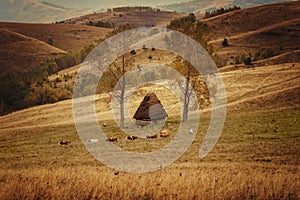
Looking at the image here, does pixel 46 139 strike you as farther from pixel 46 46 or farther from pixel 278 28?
pixel 46 46

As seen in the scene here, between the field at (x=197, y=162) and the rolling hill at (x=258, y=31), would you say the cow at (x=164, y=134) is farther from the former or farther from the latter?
the rolling hill at (x=258, y=31)

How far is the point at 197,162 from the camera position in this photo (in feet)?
69.4

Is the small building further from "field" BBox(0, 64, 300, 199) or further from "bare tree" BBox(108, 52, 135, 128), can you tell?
"bare tree" BBox(108, 52, 135, 128)

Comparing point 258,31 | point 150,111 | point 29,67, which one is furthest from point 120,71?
point 29,67

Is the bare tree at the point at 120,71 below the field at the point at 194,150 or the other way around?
the other way around

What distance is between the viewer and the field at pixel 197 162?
937 centimetres

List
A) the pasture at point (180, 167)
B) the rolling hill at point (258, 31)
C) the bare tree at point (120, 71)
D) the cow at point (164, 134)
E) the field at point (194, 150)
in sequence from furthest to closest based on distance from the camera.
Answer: the rolling hill at point (258, 31), the bare tree at point (120, 71), the cow at point (164, 134), the field at point (194, 150), the pasture at point (180, 167)

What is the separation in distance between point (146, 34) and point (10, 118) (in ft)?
321

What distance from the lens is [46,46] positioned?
185m

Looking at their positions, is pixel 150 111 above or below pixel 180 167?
above

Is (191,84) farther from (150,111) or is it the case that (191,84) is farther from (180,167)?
(180,167)

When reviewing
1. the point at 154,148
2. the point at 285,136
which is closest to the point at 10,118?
the point at 154,148

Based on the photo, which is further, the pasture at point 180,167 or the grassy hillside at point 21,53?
the grassy hillside at point 21,53

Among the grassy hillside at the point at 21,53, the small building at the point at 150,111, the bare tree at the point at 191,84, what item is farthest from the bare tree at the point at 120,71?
the grassy hillside at the point at 21,53
